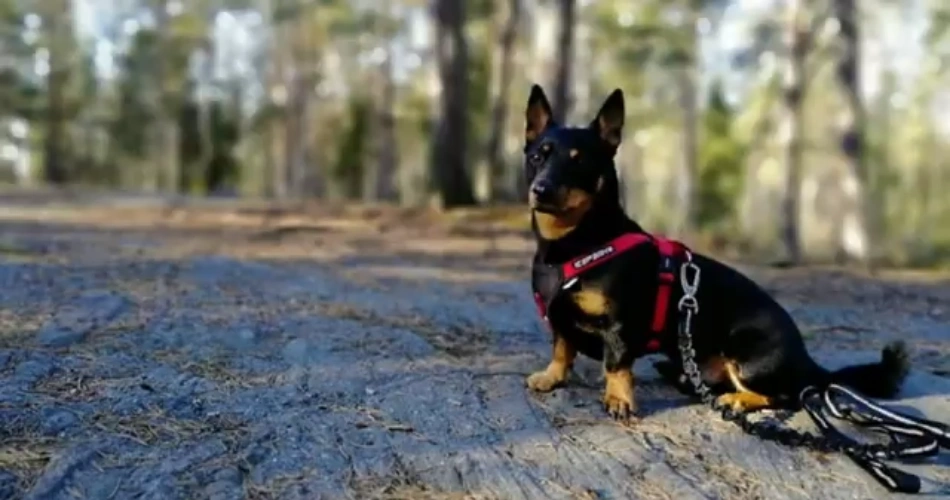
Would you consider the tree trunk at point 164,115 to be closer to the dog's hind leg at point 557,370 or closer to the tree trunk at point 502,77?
the tree trunk at point 502,77

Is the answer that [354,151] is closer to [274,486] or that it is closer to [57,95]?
[57,95]

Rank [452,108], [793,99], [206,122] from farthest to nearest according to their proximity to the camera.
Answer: [206,122] < [793,99] < [452,108]

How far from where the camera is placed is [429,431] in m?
3.80

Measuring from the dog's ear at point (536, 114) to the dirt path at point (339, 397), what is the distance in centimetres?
113

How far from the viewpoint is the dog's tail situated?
4262 mm

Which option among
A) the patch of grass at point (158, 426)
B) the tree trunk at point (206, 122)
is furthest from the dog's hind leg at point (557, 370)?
the tree trunk at point (206, 122)

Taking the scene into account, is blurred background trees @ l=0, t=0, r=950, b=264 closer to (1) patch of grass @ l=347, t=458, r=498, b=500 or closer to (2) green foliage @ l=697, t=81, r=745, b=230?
(2) green foliage @ l=697, t=81, r=745, b=230

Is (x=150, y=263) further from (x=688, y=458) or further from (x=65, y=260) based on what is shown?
(x=688, y=458)

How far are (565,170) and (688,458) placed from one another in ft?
4.03

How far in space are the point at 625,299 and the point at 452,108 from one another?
10.4m

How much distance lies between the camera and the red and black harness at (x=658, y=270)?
13.3ft

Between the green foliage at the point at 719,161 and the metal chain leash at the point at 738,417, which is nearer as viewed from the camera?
the metal chain leash at the point at 738,417

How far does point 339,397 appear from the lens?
4164 mm

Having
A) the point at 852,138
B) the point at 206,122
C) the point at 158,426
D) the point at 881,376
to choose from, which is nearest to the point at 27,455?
the point at 158,426
